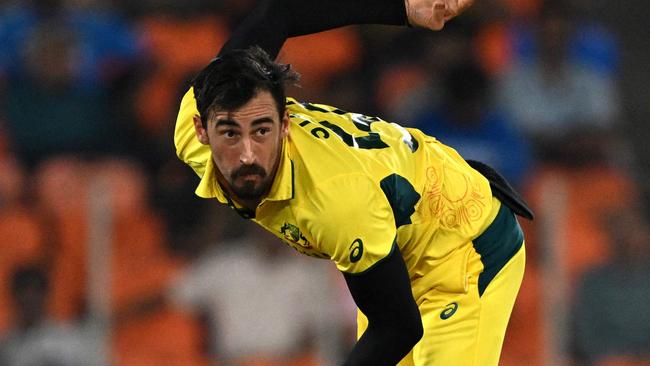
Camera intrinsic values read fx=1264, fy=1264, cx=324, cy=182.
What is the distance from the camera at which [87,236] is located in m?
5.62

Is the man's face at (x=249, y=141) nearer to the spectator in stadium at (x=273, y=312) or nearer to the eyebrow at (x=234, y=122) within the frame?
the eyebrow at (x=234, y=122)

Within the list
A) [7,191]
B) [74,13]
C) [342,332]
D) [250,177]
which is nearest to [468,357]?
[250,177]

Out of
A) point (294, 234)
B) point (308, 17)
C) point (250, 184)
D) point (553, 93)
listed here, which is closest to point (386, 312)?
point (294, 234)

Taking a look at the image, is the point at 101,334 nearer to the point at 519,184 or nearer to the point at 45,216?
the point at 45,216

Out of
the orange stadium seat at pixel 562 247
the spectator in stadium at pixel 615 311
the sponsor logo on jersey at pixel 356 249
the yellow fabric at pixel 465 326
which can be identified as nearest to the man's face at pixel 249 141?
the sponsor logo on jersey at pixel 356 249

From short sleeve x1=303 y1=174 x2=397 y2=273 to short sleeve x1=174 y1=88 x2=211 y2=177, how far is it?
1.53 feet

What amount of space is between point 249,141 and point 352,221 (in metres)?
0.31

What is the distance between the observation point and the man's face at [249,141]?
2.97m

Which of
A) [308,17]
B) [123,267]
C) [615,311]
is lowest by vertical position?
[615,311]

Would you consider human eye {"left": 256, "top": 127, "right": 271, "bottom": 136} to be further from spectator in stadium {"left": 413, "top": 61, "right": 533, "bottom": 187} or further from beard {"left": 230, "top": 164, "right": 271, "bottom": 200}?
spectator in stadium {"left": 413, "top": 61, "right": 533, "bottom": 187}

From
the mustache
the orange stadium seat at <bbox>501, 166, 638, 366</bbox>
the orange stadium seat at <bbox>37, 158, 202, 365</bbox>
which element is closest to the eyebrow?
the mustache

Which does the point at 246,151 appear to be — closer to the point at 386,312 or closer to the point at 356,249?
the point at 356,249

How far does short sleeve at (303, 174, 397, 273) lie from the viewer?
9.90 feet

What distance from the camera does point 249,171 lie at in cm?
301
